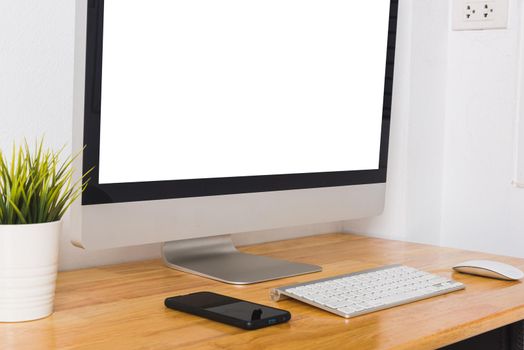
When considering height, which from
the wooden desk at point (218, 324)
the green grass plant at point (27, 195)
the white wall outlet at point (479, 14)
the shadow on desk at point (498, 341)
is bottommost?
the shadow on desk at point (498, 341)

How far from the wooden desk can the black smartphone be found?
1cm

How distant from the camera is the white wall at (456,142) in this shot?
5.78 ft

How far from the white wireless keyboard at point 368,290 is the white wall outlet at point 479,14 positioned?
0.75 m

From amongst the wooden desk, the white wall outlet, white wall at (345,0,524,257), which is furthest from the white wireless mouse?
the white wall outlet

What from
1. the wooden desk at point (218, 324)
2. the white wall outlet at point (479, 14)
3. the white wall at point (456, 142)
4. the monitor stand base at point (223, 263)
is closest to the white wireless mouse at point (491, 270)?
the wooden desk at point (218, 324)

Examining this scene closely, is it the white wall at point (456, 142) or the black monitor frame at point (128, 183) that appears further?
the white wall at point (456, 142)

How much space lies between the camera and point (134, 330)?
0.96m

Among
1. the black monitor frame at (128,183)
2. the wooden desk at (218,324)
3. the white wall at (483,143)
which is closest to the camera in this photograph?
the wooden desk at (218,324)

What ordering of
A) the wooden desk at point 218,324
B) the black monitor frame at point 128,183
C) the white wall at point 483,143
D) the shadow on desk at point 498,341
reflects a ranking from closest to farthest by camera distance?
the wooden desk at point 218,324, the black monitor frame at point 128,183, the shadow on desk at point 498,341, the white wall at point 483,143

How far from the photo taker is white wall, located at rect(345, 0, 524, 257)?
1.76 metres

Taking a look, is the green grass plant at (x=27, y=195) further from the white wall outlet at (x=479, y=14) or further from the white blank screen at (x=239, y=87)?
the white wall outlet at (x=479, y=14)

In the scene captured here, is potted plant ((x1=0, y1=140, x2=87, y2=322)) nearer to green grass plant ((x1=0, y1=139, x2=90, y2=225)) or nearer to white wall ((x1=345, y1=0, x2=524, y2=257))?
green grass plant ((x1=0, y1=139, x2=90, y2=225))

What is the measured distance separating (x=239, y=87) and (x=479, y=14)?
0.80m

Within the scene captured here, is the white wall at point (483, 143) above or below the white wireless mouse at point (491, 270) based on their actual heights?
above
